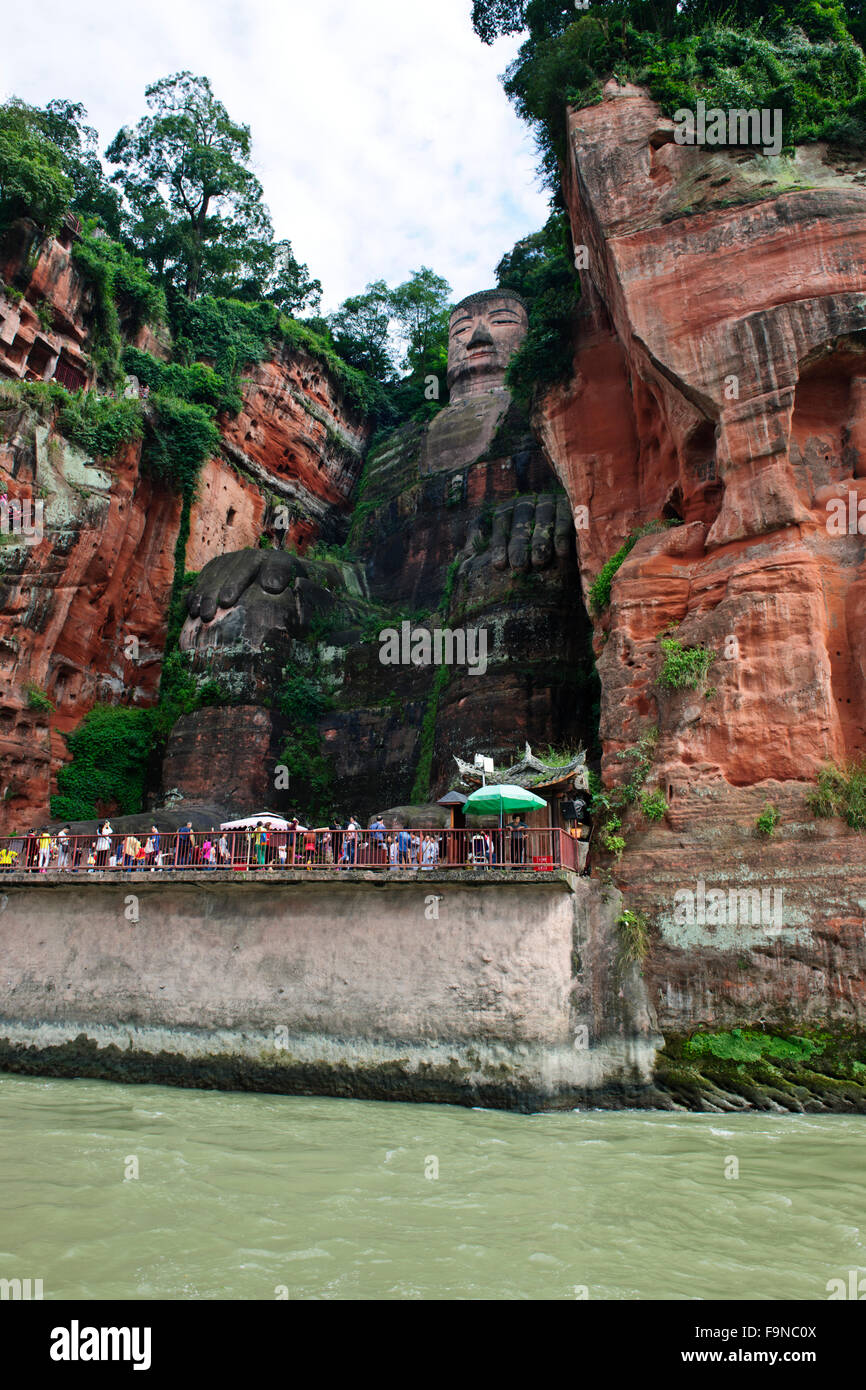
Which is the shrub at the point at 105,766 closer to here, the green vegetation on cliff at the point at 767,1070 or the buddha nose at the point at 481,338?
the green vegetation on cliff at the point at 767,1070

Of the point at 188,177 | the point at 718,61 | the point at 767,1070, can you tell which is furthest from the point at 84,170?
the point at 767,1070

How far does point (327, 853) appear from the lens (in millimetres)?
15023

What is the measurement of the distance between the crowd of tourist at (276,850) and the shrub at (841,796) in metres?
4.34

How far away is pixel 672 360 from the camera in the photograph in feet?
55.6

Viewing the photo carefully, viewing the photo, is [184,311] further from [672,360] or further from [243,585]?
[672,360]

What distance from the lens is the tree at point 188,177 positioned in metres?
40.2

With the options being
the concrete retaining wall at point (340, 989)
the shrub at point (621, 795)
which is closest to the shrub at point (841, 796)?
the shrub at point (621, 795)

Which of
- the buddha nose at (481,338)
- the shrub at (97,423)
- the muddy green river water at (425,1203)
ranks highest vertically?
the buddha nose at (481,338)

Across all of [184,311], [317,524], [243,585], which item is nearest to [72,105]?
[184,311]

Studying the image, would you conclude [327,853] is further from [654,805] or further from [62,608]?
[62,608]

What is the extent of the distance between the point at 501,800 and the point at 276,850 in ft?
14.0

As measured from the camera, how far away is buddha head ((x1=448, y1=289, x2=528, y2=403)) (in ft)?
131

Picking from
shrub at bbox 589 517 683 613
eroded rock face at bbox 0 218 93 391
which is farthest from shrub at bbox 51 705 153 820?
shrub at bbox 589 517 683 613

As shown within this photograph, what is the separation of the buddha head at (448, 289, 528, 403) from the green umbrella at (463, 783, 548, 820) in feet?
93.1
